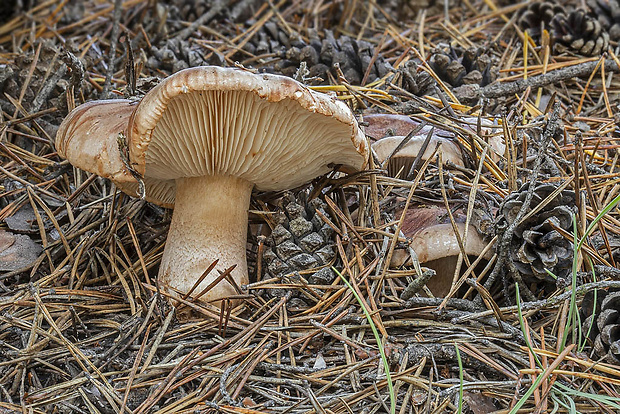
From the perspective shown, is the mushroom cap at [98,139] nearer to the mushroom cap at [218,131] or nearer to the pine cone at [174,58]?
the mushroom cap at [218,131]

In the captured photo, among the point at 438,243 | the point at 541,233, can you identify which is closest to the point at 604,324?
the point at 541,233

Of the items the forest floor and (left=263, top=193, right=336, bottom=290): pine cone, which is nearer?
the forest floor

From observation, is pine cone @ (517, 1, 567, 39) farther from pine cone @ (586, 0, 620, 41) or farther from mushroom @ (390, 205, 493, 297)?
mushroom @ (390, 205, 493, 297)

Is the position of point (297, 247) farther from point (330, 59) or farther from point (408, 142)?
point (330, 59)

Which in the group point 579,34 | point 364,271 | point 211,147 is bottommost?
point 364,271

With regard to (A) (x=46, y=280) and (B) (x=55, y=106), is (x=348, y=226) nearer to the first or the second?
(A) (x=46, y=280)

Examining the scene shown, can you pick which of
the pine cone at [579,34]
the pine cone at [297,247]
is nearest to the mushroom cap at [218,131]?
the pine cone at [297,247]

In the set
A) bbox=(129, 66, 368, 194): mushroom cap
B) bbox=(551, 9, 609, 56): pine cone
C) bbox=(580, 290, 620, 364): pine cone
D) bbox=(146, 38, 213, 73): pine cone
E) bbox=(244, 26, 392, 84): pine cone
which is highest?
bbox=(129, 66, 368, 194): mushroom cap

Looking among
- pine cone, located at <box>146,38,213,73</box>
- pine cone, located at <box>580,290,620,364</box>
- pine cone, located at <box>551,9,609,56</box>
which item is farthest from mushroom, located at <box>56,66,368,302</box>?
pine cone, located at <box>551,9,609,56</box>
